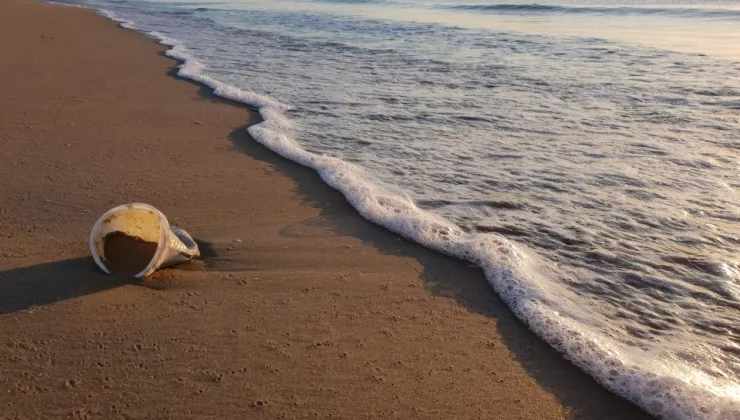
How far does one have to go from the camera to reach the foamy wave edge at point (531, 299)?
2.11 metres

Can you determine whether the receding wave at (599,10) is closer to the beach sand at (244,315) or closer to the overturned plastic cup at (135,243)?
the beach sand at (244,315)

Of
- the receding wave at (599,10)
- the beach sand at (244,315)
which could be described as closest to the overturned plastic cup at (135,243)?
the beach sand at (244,315)

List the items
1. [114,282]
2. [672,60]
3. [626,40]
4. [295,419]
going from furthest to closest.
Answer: [626,40] → [672,60] → [114,282] → [295,419]

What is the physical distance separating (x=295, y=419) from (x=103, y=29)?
38.1 ft

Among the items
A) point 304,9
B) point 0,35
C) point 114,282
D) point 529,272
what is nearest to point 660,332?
point 529,272

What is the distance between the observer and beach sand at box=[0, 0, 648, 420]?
2.06 metres

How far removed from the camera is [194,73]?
25.5ft

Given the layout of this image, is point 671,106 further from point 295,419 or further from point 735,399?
point 295,419

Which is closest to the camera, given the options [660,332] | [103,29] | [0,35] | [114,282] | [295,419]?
[295,419]

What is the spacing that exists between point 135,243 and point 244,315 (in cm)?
74

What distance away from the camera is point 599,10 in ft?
59.5

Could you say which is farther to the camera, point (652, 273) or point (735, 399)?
point (652, 273)

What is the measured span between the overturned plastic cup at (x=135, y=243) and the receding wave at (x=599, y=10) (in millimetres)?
16655

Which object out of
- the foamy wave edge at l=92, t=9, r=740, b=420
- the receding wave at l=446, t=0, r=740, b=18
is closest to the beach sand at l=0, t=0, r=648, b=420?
the foamy wave edge at l=92, t=9, r=740, b=420
